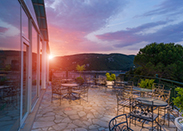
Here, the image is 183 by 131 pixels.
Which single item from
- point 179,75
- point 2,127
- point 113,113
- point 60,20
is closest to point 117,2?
point 60,20

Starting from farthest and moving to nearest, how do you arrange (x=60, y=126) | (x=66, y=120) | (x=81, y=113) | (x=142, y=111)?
(x=81, y=113), (x=66, y=120), (x=142, y=111), (x=60, y=126)

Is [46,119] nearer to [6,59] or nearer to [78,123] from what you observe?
[78,123]

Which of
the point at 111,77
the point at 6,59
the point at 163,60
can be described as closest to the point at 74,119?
the point at 6,59

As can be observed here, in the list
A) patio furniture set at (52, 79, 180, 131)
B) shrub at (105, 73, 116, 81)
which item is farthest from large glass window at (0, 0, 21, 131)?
shrub at (105, 73, 116, 81)

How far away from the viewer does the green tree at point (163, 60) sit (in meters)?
10.3

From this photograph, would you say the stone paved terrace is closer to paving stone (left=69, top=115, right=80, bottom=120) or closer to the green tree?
paving stone (left=69, top=115, right=80, bottom=120)

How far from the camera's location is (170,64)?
1048 cm

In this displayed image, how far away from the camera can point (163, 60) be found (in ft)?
35.8

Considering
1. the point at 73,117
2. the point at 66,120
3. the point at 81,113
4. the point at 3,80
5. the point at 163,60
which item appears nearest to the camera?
the point at 3,80

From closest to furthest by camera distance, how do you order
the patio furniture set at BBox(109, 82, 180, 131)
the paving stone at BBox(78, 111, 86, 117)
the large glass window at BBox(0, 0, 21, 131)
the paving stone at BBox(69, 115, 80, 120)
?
1. the large glass window at BBox(0, 0, 21, 131)
2. the patio furniture set at BBox(109, 82, 180, 131)
3. the paving stone at BBox(69, 115, 80, 120)
4. the paving stone at BBox(78, 111, 86, 117)

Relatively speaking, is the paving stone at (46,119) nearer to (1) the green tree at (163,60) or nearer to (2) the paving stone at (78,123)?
(2) the paving stone at (78,123)

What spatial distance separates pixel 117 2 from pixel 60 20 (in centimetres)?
393

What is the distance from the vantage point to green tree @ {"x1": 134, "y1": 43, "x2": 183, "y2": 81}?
33.8ft

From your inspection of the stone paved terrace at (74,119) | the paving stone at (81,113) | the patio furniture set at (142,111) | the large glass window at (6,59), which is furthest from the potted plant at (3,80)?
the paving stone at (81,113)
